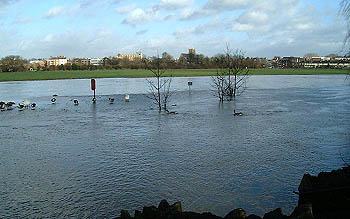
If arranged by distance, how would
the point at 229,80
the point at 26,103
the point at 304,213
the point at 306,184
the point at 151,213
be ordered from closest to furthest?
the point at 304,213 → the point at 151,213 → the point at 306,184 → the point at 26,103 → the point at 229,80

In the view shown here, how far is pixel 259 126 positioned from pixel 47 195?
957 centimetres

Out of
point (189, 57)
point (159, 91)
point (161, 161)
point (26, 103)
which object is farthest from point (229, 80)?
point (189, 57)

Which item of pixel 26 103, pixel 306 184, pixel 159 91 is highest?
pixel 159 91

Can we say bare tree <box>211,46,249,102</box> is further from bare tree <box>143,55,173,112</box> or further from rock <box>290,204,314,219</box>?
rock <box>290,204,314,219</box>

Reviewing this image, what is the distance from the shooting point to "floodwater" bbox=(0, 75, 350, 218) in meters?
6.82

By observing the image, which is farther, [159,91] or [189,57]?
[189,57]

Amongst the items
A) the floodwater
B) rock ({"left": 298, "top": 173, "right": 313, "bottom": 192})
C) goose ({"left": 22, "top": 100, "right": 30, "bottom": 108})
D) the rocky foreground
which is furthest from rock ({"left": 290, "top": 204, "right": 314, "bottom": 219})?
goose ({"left": 22, "top": 100, "right": 30, "bottom": 108})

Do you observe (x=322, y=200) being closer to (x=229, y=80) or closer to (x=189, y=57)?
(x=229, y=80)

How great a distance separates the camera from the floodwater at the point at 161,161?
682 cm

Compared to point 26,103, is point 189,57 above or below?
above

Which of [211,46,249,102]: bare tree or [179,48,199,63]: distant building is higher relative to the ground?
[179,48,199,63]: distant building

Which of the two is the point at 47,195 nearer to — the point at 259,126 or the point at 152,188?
the point at 152,188

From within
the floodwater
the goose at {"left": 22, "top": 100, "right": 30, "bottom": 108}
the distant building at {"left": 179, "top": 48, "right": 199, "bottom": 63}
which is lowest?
the floodwater

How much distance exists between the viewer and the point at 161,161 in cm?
961
